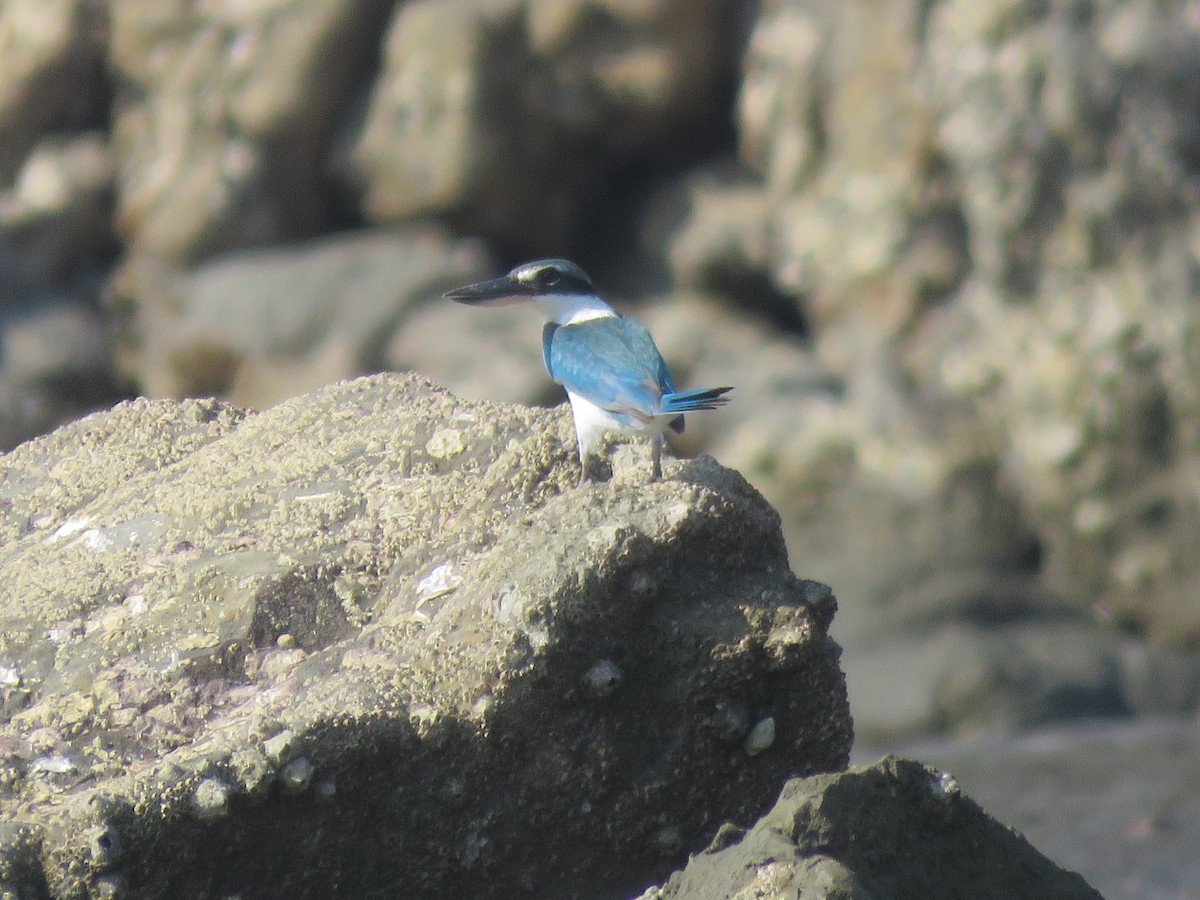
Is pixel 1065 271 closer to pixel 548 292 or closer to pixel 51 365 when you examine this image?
pixel 548 292

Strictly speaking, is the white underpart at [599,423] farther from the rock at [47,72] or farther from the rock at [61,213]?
the rock at [47,72]

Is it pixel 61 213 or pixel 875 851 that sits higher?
pixel 875 851

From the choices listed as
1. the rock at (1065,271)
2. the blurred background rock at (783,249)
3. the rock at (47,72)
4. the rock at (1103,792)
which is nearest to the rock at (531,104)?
the blurred background rock at (783,249)

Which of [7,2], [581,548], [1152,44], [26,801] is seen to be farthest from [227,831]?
[7,2]

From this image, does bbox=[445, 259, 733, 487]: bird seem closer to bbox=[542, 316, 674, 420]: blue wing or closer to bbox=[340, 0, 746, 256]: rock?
bbox=[542, 316, 674, 420]: blue wing

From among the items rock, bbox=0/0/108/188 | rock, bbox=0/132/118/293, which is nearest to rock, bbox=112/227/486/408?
rock, bbox=0/132/118/293

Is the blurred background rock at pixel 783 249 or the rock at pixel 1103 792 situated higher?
the blurred background rock at pixel 783 249

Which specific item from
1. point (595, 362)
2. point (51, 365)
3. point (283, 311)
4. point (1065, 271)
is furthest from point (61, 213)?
point (595, 362)

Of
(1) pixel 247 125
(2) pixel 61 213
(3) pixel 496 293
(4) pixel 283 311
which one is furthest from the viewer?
(2) pixel 61 213
